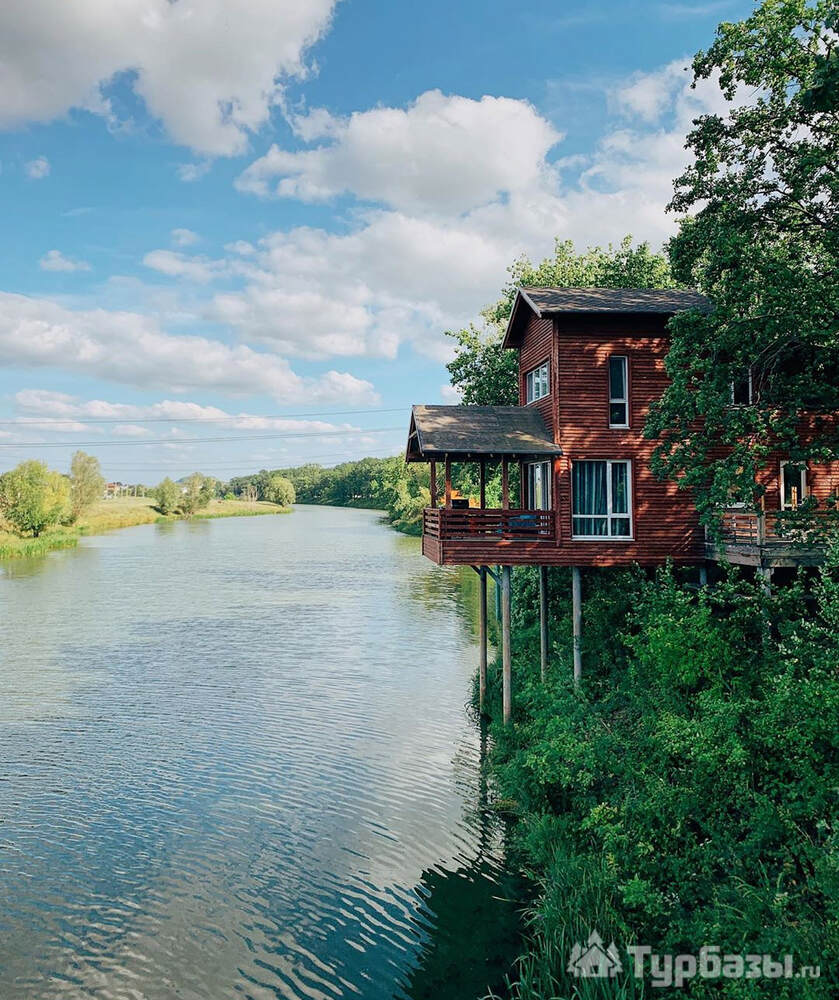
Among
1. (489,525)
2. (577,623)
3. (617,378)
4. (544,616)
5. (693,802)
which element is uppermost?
(617,378)

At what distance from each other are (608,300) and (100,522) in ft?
336

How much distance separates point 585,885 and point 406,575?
4705 centimetres

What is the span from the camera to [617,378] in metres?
20.8

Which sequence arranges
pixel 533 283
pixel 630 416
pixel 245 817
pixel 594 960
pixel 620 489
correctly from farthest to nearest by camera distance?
pixel 533 283 < pixel 620 489 < pixel 630 416 < pixel 245 817 < pixel 594 960

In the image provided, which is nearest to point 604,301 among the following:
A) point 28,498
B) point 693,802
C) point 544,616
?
point 544,616

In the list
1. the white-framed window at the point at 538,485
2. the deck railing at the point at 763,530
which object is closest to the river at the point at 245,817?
the white-framed window at the point at 538,485

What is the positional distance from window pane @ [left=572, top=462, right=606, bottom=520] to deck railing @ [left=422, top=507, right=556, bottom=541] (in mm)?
995

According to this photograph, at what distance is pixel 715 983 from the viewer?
9570 millimetres

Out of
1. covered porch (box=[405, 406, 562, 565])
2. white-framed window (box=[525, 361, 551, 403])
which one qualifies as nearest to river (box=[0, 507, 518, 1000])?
covered porch (box=[405, 406, 562, 565])

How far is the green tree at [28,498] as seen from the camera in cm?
8000

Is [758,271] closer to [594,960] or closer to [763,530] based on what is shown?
[763,530]

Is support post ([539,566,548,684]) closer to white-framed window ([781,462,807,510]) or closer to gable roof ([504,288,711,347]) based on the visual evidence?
white-framed window ([781,462,807,510])

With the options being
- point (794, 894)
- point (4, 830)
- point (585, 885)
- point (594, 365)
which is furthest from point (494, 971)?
point (594, 365)

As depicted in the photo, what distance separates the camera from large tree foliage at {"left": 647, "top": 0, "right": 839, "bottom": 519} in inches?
655
